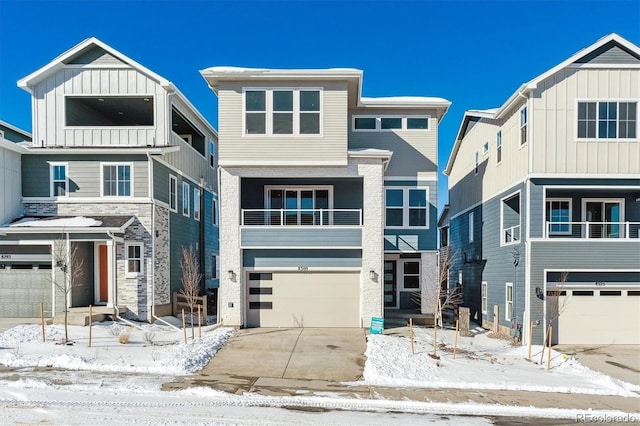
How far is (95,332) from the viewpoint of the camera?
44.0 ft

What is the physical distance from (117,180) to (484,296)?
16.0 meters

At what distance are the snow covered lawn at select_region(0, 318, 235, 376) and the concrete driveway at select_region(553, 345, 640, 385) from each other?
34.9 feet

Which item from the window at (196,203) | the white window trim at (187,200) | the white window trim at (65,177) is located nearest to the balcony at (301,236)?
the white window trim at (187,200)

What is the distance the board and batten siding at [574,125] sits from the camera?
14141 mm

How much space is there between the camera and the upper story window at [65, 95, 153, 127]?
56.9 feet

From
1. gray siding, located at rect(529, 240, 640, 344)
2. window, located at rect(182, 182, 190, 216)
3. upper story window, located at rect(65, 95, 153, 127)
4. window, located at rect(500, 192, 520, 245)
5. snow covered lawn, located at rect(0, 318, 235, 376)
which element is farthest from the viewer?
window, located at rect(182, 182, 190, 216)

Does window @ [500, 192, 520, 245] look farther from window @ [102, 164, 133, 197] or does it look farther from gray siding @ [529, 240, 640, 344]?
window @ [102, 164, 133, 197]

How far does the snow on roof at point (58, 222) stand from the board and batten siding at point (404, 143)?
1091 centimetres

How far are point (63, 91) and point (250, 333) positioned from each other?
12383 millimetres

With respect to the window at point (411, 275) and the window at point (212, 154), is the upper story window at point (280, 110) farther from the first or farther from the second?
the window at point (212, 154)

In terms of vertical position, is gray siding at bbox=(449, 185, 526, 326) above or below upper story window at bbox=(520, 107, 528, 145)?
below

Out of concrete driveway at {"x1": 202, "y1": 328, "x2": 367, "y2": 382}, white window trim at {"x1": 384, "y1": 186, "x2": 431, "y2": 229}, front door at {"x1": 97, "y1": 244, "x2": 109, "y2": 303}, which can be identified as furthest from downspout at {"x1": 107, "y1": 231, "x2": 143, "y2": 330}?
white window trim at {"x1": 384, "y1": 186, "x2": 431, "y2": 229}

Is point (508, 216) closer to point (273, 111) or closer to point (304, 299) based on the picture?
point (304, 299)

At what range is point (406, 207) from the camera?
1853 centimetres
